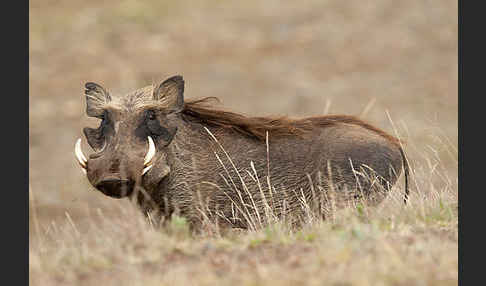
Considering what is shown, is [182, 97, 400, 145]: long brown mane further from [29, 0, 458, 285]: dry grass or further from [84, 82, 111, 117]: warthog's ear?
[29, 0, 458, 285]: dry grass

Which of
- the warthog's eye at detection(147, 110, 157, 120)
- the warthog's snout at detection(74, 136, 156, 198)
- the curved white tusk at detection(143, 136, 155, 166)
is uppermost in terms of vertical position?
the warthog's eye at detection(147, 110, 157, 120)

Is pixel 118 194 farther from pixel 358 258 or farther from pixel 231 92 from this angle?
pixel 231 92

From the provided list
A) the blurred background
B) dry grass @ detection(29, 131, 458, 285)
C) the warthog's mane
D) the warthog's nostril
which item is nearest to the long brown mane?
the warthog's mane

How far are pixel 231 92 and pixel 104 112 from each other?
451 inches

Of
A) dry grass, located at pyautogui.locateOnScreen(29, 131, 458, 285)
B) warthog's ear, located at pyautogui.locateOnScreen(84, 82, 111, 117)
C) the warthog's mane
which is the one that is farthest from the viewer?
the warthog's mane

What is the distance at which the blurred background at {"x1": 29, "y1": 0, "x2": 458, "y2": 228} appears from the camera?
55.6ft

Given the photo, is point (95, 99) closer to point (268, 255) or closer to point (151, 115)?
point (151, 115)

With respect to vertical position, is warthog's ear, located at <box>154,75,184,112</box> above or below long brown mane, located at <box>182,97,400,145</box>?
above

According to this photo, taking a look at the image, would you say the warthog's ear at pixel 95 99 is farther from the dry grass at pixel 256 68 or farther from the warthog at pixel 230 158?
the dry grass at pixel 256 68

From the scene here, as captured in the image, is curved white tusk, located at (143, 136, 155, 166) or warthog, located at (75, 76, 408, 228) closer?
curved white tusk, located at (143, 136, 155, 166)

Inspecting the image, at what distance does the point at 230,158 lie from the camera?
6859 millimetres

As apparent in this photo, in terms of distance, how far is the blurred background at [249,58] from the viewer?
55.6 ft

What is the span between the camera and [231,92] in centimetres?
1812


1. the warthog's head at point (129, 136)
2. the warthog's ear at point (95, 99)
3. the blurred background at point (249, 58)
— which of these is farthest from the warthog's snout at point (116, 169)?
the blurred background at point (249, 58)
